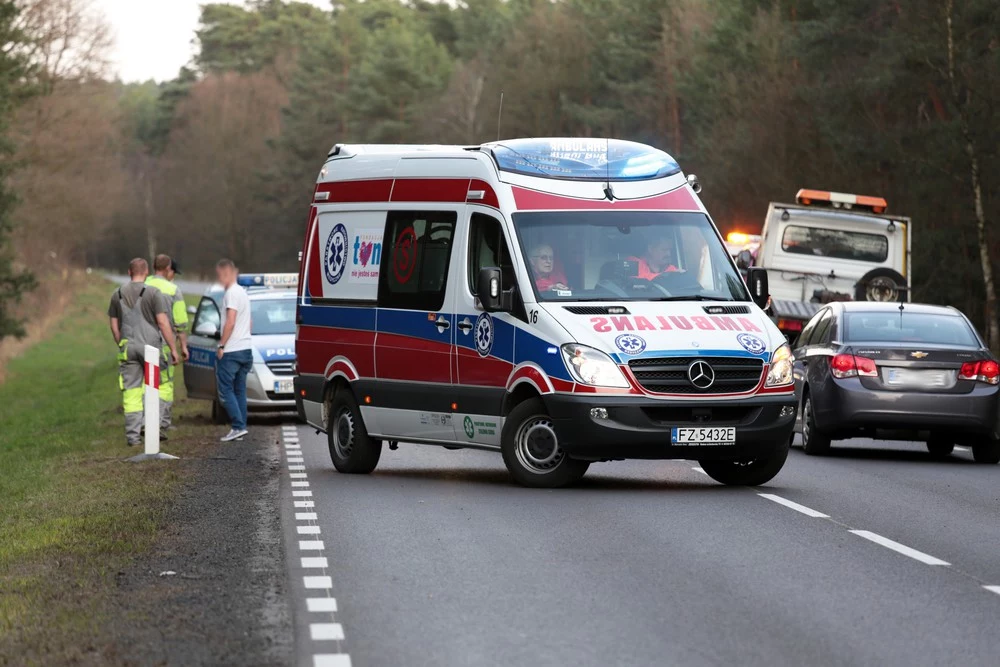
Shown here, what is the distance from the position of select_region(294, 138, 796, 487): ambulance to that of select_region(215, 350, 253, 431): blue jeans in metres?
3.28

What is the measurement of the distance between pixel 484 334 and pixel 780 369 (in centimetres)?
232

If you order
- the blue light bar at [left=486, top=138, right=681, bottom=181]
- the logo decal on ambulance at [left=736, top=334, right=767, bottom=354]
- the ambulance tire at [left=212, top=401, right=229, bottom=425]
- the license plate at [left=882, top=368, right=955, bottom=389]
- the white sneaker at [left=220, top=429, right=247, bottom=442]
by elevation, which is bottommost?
the ambulance tire at [left=212, top=401, right=229, bottom=425]

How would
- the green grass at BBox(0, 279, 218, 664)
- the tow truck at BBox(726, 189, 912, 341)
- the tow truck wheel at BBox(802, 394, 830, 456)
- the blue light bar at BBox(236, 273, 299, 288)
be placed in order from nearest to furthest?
1. the green grass at BBox(0, 279, 218, 664)
2. the tow truck wheel at BBox(802, 394, 830, 456)
3. the blue light bar at BBox(236, 273, 299, 288)
4. the tow truck at BBox(726, 189, 912, 341)

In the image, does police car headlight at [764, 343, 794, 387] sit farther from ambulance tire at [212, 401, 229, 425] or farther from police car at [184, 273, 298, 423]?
ambulance tire at [212, 401, 229, 425]

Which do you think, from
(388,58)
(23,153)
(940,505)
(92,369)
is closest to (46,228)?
(23,153)

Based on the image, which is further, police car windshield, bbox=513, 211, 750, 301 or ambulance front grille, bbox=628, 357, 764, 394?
police car windshield, bbox=513, 211, 750, 301

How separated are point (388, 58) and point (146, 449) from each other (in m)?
86.3

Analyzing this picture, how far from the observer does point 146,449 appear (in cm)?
1714

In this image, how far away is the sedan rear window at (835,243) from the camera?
29.8 m

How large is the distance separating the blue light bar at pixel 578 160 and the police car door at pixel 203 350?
9021 mm

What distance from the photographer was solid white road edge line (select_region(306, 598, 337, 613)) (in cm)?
842

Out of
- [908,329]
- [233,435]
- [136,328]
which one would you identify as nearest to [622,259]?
[908,329]

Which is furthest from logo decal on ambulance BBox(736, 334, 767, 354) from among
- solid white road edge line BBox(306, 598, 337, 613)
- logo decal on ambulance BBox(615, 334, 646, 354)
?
solid white road edge line BBox(306, 598, 337, 613)

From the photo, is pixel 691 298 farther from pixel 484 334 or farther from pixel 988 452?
pixel 988 452
